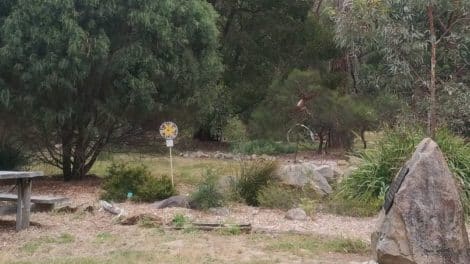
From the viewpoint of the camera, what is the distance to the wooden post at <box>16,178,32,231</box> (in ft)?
27.7

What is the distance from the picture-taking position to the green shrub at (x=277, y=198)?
1009 centimetres

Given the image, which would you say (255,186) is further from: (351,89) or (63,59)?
(351,89)

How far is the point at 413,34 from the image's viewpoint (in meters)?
12.8

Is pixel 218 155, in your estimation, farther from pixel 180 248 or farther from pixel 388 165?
pixel 180 248

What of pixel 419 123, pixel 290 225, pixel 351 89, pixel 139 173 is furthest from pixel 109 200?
pixel 351 89

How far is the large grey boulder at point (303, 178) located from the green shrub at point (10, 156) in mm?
5372

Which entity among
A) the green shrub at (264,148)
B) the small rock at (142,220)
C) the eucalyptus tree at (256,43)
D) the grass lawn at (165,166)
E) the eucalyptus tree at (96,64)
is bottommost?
the small rock at (142,220)

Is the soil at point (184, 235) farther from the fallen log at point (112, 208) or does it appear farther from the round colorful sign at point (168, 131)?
the round colorful sign at point (168, 131)

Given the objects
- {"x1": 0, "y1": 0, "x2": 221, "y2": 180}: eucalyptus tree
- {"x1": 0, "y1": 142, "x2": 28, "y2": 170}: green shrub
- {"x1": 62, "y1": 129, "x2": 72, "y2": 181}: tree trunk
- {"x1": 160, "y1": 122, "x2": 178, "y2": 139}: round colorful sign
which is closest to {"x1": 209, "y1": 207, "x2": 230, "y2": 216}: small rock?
{"x1": 160, "y1": 122, "x2": 178, "y2": 139}: round colorful sign

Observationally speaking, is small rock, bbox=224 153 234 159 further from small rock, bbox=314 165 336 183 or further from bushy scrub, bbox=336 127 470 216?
bushy scrub, bbox=336 127 470 216

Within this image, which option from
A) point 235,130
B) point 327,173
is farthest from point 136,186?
point 235,130

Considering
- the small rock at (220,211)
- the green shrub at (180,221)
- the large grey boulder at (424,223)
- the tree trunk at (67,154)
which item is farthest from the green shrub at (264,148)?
the large grey boulder at (424,223)

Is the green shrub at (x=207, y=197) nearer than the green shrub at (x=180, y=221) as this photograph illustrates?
No

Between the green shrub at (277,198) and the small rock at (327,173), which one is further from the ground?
the small rock at (327,173)
